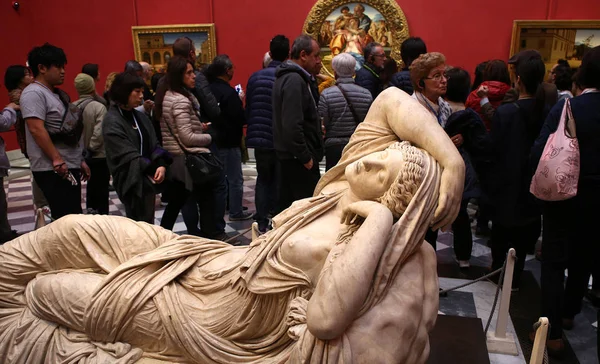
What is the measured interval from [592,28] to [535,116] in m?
4.22

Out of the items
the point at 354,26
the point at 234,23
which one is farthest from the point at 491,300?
the point at 234,23

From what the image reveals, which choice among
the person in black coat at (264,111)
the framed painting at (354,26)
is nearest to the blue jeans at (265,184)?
the person in black coat at (264,111)

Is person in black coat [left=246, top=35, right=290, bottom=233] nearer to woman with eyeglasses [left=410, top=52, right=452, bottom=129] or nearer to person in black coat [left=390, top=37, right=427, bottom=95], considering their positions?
person in black coat [left=390, top=37, right=427, bottom=95]

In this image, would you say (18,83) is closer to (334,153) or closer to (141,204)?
(141,204)

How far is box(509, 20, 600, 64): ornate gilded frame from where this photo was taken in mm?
6473

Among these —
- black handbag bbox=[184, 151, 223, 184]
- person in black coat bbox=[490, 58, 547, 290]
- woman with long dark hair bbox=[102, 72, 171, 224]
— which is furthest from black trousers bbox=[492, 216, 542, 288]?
woman with long dark hair bbox=[102, 72, 171, 224]

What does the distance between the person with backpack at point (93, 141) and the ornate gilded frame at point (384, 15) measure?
13.2ft

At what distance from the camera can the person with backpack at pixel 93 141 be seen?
4.74 metres

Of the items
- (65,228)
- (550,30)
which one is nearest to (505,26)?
(550,30)

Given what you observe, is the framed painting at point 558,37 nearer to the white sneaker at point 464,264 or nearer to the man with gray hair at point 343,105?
the man with gray hair at point 343,105

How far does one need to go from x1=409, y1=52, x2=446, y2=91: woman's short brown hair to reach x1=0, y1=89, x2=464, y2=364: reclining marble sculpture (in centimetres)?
109

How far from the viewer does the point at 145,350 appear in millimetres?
2064

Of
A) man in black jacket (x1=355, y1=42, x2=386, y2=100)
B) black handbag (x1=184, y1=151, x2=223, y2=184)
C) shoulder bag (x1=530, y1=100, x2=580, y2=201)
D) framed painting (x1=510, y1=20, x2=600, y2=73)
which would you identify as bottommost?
black handbag (x1=184, y1=151, x2=223, y2=184)

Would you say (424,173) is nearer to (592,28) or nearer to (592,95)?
(592,95)
